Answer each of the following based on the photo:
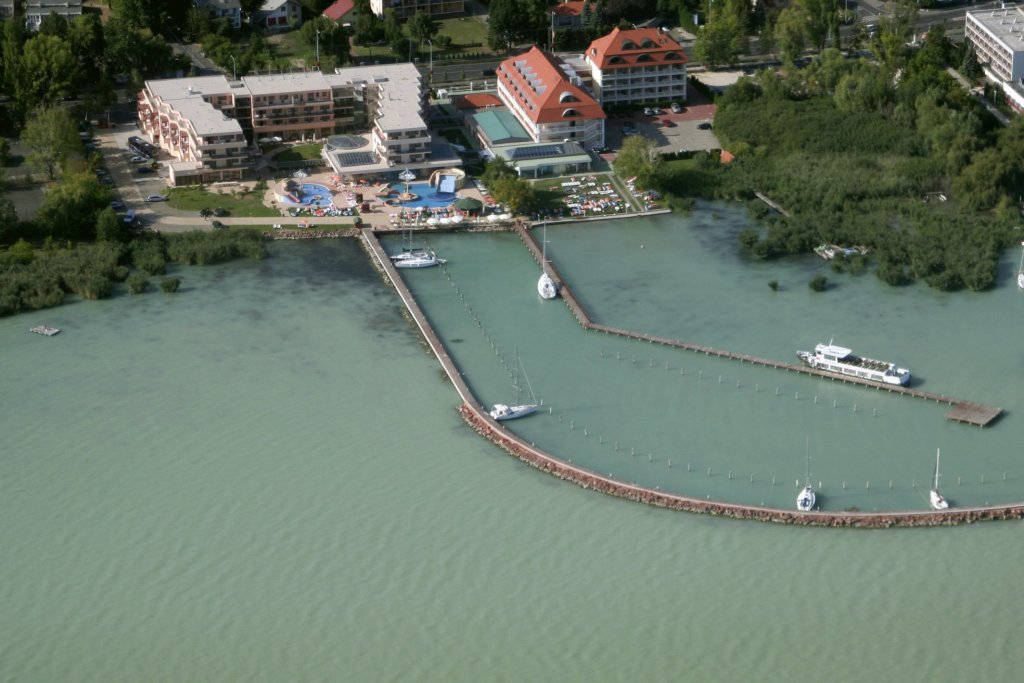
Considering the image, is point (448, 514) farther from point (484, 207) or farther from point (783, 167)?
point (783, 167)

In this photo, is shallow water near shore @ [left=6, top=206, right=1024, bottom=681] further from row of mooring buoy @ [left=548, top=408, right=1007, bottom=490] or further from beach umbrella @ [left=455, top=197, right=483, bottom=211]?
beach umbrella @ [left=455, top=197, right=483, bottom=211]

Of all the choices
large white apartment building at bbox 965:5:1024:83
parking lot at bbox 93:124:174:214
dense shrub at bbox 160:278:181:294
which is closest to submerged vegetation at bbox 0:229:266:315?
dense shrub at bbox 160:278:181:294

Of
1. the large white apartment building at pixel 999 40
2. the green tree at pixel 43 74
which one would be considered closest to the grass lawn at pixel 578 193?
the large white apartment building at pixel 999 40

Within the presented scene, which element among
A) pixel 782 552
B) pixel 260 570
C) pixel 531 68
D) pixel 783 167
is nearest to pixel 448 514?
pixel 260 570

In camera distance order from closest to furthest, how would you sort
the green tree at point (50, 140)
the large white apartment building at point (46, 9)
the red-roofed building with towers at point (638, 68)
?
the green tree at point (50, 140) → the red-roofed building with towers at point (638, 68) → the large white apartment building at point (46, 9)

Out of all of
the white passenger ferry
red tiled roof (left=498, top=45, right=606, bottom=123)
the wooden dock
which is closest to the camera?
the wooden dock

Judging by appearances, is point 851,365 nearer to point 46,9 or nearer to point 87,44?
point 87,44

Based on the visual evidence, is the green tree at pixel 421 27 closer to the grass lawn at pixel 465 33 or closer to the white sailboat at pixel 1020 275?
the grass lawn at pixel 465 33
